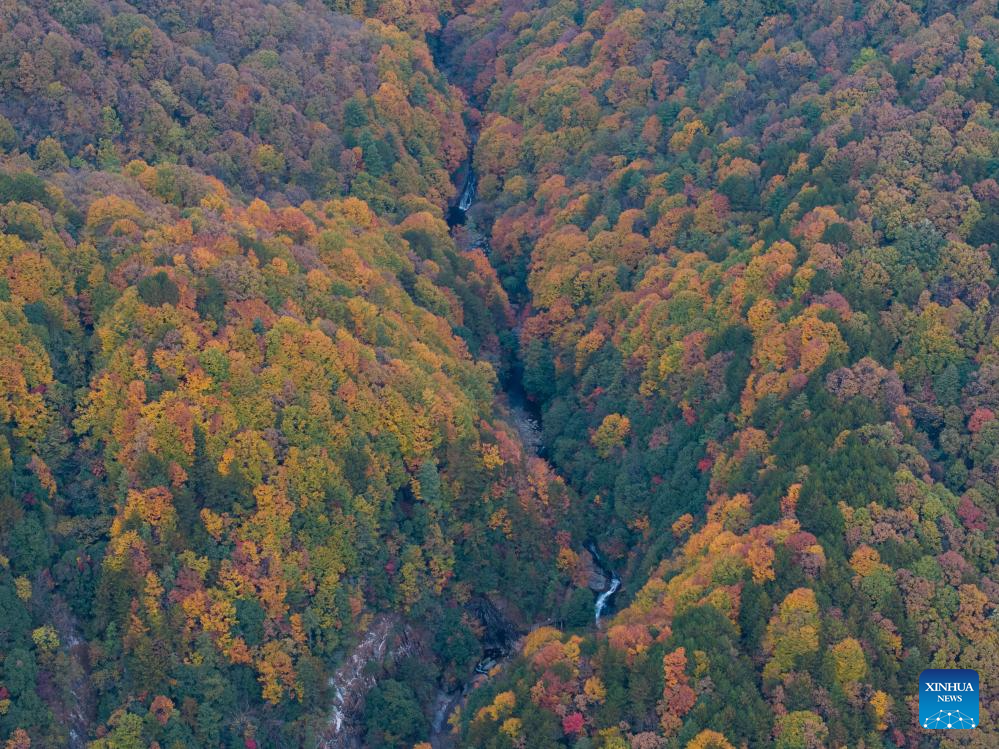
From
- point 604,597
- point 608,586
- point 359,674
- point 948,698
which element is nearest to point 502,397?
point 608,586

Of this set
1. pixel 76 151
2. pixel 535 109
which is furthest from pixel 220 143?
pixel 535 109

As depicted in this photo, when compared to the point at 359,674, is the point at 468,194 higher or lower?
higher

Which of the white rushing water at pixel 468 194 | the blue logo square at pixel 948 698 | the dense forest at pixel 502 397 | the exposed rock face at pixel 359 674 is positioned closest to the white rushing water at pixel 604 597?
the dense forest at pixel 502 397

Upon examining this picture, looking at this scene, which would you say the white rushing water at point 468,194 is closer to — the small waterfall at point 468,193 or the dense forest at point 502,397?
the small waterfall at point 468,193


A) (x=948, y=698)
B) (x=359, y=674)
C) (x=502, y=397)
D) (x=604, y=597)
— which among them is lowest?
(x=359, y=674)

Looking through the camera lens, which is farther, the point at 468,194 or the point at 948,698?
the point at 468,194

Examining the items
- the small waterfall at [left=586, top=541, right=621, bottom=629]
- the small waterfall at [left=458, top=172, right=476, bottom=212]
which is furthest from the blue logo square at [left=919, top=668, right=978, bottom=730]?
the small waterfall at [left=458, top=172, right=476, bottom=212]

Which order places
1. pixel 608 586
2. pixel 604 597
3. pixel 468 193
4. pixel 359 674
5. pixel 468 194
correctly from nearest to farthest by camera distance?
pixel 359 674, pixel 604 597, pixel 608 586, pixel 468 194, pixel 468 193

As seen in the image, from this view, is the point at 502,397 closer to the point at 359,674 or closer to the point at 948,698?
the point at 359,674

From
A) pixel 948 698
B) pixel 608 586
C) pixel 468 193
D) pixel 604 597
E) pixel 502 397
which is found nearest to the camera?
pixel 948 698
